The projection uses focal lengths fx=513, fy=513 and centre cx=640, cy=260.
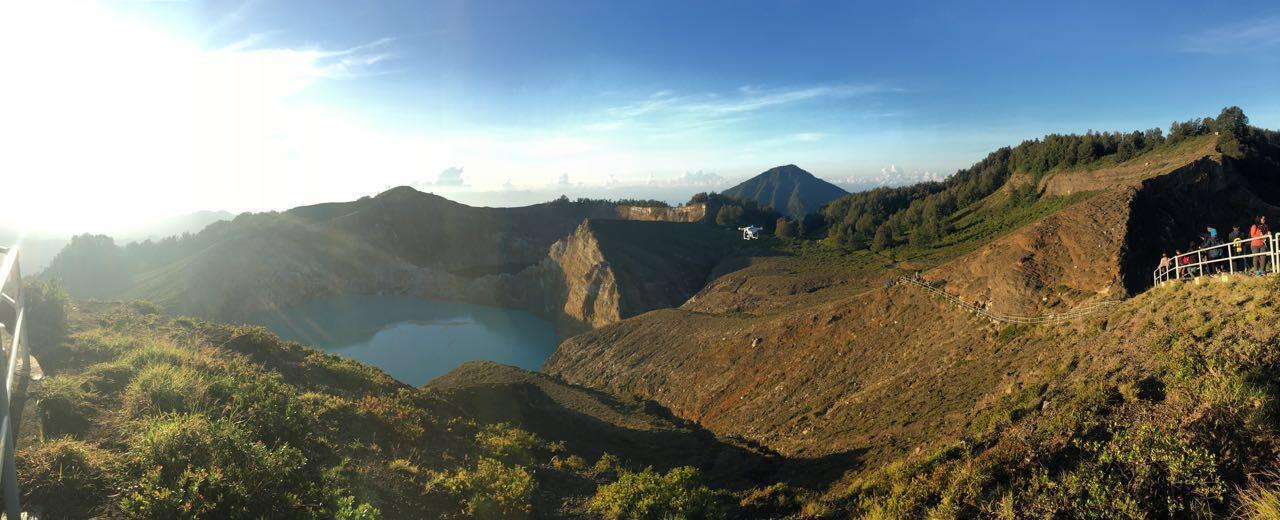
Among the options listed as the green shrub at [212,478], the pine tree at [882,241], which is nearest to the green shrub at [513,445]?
the green shrub at [212,478]

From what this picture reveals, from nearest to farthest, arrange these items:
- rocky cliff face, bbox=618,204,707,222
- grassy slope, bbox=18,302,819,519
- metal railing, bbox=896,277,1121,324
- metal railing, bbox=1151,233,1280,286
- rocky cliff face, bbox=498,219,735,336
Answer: grassy slope, bbox=18,302,819,519 → metal railing, bbox=1151,233,1280,286 → metal railing, bbox=896,277,1121,324 → rocky cliff face, bbox=498,219,735,336 → rocky cliff face, bbox=618,204,707,222

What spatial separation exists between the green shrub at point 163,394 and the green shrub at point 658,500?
21.7 feet

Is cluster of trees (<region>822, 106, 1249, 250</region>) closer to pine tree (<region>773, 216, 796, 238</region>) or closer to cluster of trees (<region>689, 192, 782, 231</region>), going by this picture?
pine tree (<region>773, 216, 796, 238</region>)

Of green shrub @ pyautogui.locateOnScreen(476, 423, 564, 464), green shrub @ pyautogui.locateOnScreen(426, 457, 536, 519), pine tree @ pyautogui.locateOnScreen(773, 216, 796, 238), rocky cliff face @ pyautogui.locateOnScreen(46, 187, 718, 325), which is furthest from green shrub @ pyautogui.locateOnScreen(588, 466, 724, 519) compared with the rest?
pine tree @ pyautogui.locateOnScreen(773, 216, 796, 238)

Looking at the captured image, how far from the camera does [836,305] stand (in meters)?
23.7

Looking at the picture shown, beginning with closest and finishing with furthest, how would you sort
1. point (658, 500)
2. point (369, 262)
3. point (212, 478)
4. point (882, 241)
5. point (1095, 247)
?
point (212, 478), point (658, 500), point (1095, 247), point (882, 241), point (369, 262)

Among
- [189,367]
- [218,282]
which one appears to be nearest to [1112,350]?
[189,367]

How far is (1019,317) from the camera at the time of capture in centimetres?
1488

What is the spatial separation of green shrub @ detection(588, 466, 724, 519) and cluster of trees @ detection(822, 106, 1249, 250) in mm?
46762

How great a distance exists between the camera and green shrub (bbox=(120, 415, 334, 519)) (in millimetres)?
5180

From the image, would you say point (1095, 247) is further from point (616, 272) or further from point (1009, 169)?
point (1009, 169)

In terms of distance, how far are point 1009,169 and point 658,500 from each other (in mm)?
69936

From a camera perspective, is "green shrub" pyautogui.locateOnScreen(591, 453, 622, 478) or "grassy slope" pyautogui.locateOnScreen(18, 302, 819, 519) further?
"green shrub" pyautogui.locateOnScreen(591, 453, 622, 478)

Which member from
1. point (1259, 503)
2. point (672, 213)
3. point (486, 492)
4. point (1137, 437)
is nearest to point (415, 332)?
point (486, 492)
